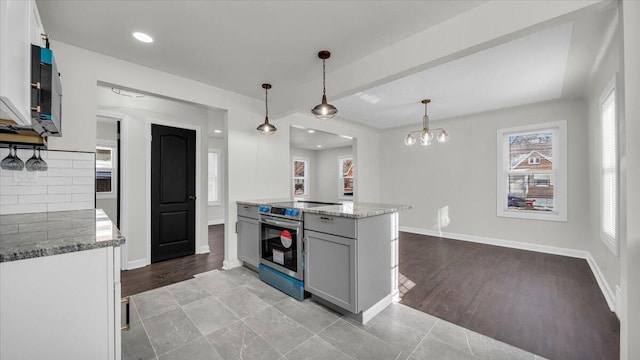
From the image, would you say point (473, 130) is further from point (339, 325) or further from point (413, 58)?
point (339, 325)

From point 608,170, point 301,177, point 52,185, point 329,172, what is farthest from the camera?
point 301,177

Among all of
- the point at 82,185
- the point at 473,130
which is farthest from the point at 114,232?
the point at 473,130

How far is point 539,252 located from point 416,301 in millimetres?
3113

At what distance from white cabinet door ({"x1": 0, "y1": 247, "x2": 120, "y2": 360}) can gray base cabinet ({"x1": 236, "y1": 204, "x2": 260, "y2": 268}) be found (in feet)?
6.20

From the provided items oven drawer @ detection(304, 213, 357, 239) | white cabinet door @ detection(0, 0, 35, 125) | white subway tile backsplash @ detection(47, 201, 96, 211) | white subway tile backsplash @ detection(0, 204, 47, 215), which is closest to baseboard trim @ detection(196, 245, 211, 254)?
white subway tile backsplash @ detection(47, 201, 96, 211)

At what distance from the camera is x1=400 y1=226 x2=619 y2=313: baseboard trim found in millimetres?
2507

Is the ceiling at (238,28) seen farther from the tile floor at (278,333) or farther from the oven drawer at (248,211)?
the tile floor at (278,333)

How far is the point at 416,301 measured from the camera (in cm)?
252

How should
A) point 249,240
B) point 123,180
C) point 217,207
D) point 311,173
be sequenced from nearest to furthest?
point 249,240, point 123,180, point 217,207, point 311,173

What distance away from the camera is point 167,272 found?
128 inches

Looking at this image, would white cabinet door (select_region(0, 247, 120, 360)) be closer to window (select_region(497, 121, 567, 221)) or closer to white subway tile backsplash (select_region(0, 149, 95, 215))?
white subway tile backsplash (select_region(0, 149, 95, 215))

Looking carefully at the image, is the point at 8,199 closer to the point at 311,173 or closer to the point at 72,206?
the point at 72,206

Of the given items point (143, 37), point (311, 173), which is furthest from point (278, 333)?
point (311, 173)

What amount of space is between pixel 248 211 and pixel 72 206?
165cm
